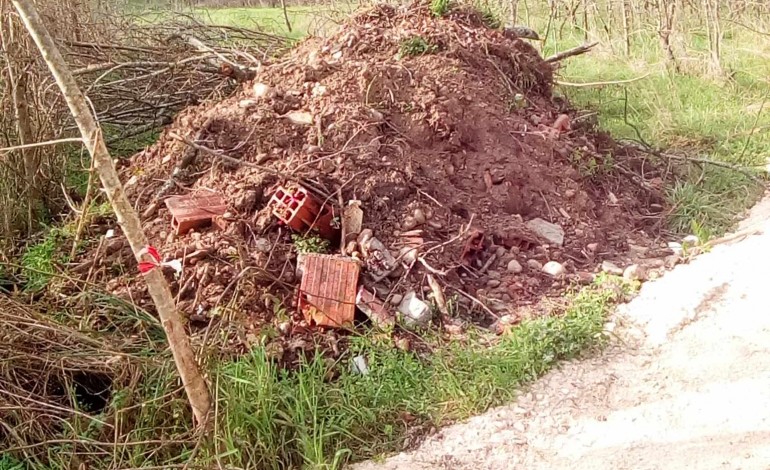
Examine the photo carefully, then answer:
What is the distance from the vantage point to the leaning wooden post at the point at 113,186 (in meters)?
2.30

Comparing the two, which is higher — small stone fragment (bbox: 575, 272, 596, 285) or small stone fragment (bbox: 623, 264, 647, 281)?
small stone fragment (bbox: 623, 264, 647, 281)

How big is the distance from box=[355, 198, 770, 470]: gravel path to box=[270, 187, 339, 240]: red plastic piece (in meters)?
1.41

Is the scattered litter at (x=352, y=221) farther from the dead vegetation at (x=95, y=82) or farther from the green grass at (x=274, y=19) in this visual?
the green grass at (x=274, y=19)

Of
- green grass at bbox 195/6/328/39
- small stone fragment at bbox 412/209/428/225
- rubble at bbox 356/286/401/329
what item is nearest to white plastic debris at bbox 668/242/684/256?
small stone fragment at bbox 412/209/428/225

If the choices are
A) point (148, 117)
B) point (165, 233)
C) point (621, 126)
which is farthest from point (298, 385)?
point (621, 126)

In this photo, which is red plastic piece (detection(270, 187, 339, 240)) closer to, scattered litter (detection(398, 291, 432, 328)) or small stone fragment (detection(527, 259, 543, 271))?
scattered litter (detection(398, 291, 432, 328))

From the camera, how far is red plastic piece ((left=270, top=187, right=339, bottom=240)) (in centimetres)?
402

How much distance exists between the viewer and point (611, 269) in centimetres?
420

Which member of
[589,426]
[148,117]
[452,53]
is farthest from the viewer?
[148,117]

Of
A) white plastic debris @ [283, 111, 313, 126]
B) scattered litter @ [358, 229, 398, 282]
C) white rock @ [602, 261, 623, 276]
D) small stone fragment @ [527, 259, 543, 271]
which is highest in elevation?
white plastic debris @ [283, 111, 313, 126]

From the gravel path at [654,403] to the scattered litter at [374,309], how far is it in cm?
70

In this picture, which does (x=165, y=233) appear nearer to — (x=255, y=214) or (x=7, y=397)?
(x=255, y=214)

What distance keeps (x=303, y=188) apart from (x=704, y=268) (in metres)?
2.31

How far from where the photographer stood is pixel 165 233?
431 centimetres
